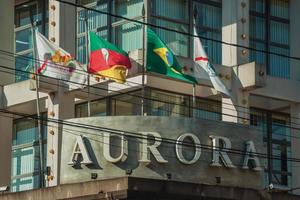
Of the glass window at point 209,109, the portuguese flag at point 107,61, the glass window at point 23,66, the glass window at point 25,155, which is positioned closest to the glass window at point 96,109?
the glass window at point 25,155

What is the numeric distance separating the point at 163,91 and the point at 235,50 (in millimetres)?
3179

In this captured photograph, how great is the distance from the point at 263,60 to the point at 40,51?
10.3 metres

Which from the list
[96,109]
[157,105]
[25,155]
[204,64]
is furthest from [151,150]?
[25,155]

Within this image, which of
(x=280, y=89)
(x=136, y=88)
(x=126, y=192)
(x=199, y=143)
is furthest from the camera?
(x=280, y=89)

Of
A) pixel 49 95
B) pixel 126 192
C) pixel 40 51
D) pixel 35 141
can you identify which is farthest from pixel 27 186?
pixel 126 192

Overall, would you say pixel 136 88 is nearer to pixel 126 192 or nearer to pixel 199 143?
pixel 199 143

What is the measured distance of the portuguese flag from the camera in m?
37.7

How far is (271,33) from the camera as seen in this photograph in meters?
45.3

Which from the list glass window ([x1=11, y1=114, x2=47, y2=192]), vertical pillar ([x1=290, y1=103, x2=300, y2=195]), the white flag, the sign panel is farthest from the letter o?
glass window ([x1=11, y1=114, x2=47, y2=192])

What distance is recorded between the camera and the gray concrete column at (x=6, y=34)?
45.4 metres

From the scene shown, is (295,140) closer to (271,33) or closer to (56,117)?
(271,33)

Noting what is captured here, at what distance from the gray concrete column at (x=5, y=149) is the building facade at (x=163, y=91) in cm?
4

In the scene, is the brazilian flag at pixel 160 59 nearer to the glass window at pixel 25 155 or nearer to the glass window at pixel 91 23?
the glass window at pixel 91 23

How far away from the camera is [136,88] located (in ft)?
133
